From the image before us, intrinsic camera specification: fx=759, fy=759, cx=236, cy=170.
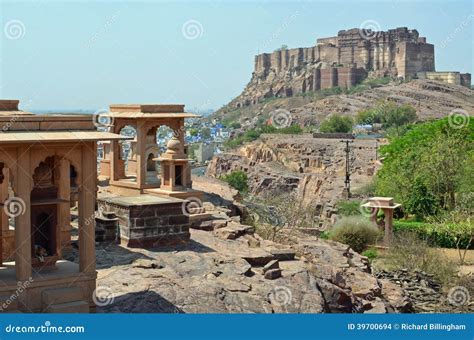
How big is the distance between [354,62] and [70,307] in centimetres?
9249

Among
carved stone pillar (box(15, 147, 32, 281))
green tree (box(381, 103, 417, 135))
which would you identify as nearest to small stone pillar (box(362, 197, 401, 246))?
carved stone pillar (box(15, 147, 32, 281))

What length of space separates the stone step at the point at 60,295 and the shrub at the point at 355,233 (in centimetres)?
1215

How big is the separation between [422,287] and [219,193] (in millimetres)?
6192

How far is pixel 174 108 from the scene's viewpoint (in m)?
17.0

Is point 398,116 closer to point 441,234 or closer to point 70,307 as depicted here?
point 441,234

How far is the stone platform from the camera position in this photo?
12.1 metres

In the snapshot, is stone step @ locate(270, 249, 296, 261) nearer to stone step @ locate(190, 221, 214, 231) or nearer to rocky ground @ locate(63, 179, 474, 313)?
rocky ground @ locate(63, 179, 474, 313)

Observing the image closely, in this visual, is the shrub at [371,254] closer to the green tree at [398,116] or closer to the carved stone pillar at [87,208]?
the carved stone pillar at [87,208]

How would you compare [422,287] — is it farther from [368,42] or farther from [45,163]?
[368,42]

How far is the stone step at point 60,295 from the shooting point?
335 inches

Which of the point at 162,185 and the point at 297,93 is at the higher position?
the point at 297,93

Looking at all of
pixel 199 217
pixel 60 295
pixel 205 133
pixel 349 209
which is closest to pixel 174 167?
pixel 199 217

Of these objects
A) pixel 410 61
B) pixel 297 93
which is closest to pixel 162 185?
pixel 410 61

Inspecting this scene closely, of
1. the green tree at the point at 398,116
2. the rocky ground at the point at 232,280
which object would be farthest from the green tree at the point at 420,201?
the green tree at the point at 398,116
